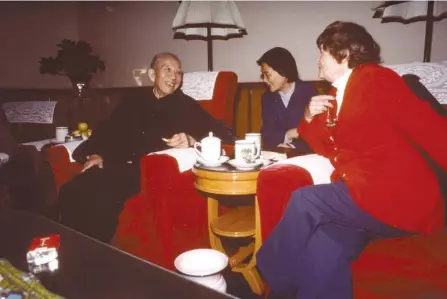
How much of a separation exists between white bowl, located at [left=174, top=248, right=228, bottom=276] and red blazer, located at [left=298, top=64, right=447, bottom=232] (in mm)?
597

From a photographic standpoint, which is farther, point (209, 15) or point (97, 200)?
point (209, 15)

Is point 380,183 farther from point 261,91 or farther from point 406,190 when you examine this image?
point 261,91

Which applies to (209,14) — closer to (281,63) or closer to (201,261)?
(281,63)

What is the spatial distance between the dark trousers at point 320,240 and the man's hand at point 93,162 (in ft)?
4.15

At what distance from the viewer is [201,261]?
1.60 metres

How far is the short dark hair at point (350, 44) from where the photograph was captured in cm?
148

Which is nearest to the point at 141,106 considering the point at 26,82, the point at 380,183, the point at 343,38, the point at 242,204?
the point at 242,204

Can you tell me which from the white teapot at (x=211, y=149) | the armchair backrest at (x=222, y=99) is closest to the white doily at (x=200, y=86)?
the armchair backrest at (x=222, y=99)

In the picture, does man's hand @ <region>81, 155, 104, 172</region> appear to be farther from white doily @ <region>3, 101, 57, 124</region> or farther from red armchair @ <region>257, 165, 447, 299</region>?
red armchair @ <region>257, 165, 447, 299</region>

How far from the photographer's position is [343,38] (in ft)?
4.88

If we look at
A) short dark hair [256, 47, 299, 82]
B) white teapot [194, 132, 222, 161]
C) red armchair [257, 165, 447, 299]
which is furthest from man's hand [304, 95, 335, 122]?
short dark hair [256, 47, 299, 82]

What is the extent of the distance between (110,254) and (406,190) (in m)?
0.95

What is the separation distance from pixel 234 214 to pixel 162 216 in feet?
1.31

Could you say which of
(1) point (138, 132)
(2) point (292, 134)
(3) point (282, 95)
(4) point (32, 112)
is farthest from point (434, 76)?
(4) point (32, 112)
